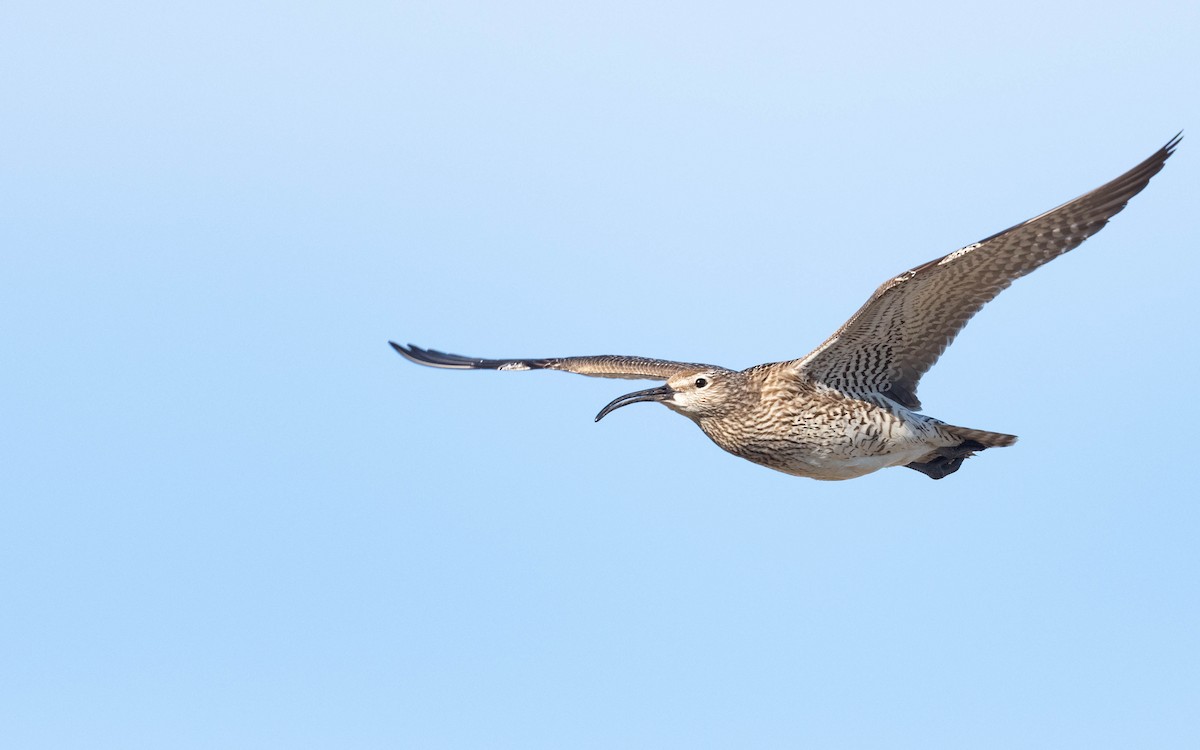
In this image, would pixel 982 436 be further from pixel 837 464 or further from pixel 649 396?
pixel 649 396

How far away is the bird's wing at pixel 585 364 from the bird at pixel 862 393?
1.70m

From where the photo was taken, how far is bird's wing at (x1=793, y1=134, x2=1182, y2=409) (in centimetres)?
1464

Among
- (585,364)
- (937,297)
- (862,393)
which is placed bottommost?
(862,393)

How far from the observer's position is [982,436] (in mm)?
16781

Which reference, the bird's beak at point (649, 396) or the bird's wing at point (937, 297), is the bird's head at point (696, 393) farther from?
the bird's wing at point (937, 297)

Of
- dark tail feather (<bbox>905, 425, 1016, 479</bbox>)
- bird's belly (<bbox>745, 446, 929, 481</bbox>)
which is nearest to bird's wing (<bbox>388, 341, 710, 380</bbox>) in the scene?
bird's belly (<bbox>745, 446, 929, 481</bbox>)

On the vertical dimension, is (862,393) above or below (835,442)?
above

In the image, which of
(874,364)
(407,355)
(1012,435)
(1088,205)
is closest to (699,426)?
(874,364)

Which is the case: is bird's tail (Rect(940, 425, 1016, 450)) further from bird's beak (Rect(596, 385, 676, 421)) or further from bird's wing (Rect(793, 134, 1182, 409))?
bird's beak (Rect(596, 385, 676, 421))

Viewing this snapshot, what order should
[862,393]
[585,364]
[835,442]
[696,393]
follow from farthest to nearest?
[585,364] < [696,393] < [862,393] < [835,442]

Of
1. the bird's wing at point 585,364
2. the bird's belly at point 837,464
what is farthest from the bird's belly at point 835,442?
the bird's wing at point 585,364

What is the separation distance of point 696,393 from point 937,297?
2.65 m

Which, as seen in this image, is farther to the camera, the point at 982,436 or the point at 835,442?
the point at 982,436

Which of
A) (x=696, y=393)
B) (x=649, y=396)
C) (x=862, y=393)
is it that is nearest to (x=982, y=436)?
(x=862, y=393)
